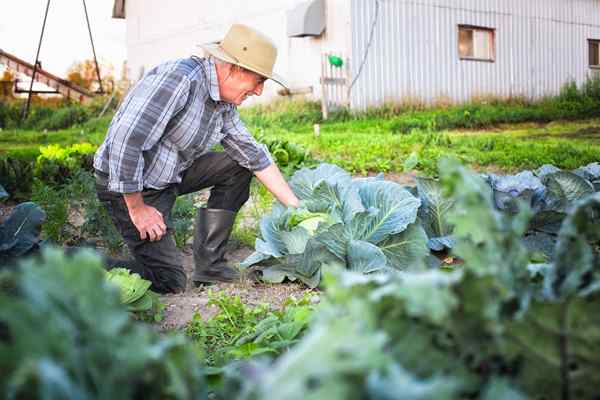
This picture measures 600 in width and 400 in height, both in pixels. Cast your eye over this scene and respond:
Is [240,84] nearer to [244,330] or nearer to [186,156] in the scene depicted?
[186,156]

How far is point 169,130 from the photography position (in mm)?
3773

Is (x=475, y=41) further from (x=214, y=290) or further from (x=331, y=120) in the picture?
(x=214, y=290)

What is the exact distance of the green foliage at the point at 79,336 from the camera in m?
0.67

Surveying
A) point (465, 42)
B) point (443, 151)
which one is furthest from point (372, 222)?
point (465, 42)

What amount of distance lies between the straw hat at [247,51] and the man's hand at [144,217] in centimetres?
82

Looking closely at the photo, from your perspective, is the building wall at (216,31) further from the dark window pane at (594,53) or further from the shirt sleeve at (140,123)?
the shirt sleeve at (140,123)

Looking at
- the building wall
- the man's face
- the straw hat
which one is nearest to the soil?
the man's face

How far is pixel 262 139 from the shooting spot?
24.3ft

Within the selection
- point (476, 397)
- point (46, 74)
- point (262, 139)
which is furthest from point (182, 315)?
point (46, 74)

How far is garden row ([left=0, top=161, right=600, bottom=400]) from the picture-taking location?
0.65 metres

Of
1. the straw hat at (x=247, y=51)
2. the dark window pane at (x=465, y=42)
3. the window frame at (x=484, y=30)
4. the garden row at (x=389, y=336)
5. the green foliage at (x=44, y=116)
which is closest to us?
the garden row at (x=389, y=336)

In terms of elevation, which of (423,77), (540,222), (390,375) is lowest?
(540,222)

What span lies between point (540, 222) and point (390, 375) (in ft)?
12.2

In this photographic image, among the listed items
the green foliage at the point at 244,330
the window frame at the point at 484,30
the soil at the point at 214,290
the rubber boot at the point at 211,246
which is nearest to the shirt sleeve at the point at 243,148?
the rubber boot at the point at 211,246
